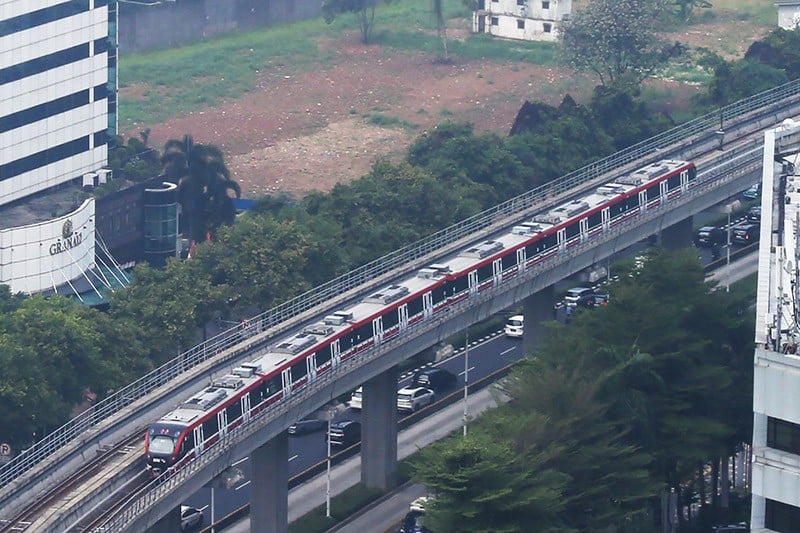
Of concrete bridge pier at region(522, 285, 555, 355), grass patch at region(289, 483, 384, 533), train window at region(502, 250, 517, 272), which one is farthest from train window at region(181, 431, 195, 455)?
concrete bridge pier at region(522, 285, 555, 355)

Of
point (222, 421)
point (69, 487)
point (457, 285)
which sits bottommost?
point (69, 487)

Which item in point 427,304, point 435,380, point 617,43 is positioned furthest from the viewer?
point 617,43

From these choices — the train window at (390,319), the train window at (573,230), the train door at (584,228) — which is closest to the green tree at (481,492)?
the train window at (390,319)

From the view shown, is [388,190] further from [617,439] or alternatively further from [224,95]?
[224,95]

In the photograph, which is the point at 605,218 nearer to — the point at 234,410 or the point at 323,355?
the point at 323,355

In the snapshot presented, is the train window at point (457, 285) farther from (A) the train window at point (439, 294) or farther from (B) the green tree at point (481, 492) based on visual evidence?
(B) the green tree at point (481, 492)

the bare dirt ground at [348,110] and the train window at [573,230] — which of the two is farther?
the bare dirt ground at [348,110]

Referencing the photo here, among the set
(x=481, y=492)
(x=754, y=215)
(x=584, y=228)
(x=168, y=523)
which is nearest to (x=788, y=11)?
(x=754, y=215)
